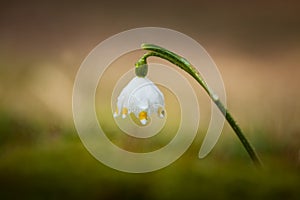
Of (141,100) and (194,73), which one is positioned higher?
(194,73)

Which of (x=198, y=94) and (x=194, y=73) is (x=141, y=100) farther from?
(x=198, y=94)

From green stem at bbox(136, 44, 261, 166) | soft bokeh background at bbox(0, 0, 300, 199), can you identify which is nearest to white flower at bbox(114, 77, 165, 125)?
green stem at bbox(136, 44, 261, 166)

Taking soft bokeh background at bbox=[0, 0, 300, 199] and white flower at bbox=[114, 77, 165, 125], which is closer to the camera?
white flower at bbox=[114, 77, 165, 125]

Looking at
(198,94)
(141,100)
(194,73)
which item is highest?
(198,94)

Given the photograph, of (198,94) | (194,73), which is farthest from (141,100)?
(198,94)

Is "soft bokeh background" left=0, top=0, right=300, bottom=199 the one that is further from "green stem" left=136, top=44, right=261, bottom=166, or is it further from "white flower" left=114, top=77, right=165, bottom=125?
"white flower" left=114, top=77, right=165, bottom=125

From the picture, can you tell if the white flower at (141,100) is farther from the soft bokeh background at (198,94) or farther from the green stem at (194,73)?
the soft bokeh background at (198,94)
